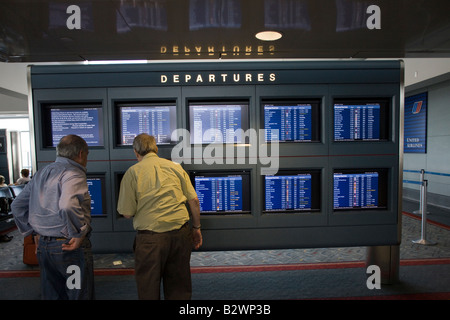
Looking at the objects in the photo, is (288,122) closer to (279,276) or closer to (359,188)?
(359,188)

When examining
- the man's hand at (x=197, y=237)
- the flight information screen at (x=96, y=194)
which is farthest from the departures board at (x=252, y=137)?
the man's hand at (x=197, y=237)

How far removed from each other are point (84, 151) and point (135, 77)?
1.07 metres

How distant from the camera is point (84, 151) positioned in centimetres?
241

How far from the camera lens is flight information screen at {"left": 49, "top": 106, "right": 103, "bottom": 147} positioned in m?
3.14

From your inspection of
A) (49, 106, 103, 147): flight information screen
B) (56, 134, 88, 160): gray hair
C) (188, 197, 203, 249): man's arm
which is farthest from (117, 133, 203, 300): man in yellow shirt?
(49, 106, 103, 147): flight information screen

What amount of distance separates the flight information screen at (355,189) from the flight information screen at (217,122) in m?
1.28

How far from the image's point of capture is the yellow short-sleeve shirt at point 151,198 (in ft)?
7.66

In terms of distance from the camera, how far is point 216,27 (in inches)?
140

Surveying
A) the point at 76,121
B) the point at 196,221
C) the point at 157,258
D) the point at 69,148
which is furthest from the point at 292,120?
the point at 76,121

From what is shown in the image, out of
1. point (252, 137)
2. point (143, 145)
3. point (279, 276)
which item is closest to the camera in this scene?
point (143, 145)

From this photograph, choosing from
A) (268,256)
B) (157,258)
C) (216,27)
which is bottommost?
(268,256)

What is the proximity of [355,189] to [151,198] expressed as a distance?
2.39m

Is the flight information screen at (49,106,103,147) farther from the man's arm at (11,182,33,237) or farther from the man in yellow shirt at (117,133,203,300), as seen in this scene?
the man in yellow shirt at (117,133,203,300)
